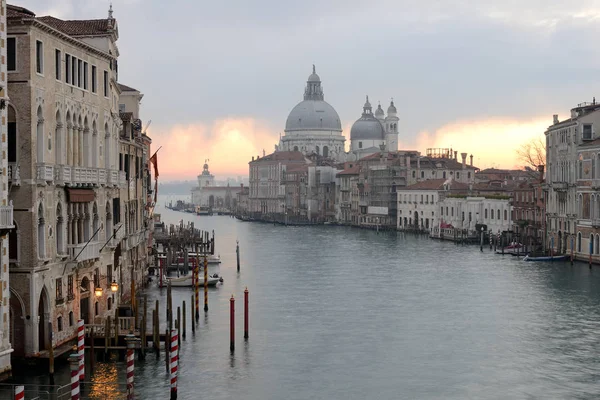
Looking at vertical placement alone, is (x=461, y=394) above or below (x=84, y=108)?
below

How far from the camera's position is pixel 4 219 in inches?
553

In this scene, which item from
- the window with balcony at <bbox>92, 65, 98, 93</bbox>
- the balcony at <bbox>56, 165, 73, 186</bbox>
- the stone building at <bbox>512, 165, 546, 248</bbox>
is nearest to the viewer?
the balcony at <bbox>56, 165, 73, 186</bbox>

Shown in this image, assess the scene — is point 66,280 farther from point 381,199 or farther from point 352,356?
point 381,199

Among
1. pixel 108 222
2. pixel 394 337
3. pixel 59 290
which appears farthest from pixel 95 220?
pixel 394 337

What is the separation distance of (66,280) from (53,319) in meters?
1.00

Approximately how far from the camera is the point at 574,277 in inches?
1321

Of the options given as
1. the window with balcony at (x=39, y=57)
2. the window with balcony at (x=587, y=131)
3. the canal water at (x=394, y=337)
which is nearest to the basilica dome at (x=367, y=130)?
the canal water at (x=394, y=337)

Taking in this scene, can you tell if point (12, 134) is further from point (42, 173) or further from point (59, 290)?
point (59, 290)

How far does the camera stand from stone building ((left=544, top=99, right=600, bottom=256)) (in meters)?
37.9

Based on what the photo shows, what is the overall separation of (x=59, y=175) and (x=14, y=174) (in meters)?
1.33

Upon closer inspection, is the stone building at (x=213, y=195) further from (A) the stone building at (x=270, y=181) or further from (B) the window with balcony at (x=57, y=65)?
(B) the window with balcony at (x=57, y=65)

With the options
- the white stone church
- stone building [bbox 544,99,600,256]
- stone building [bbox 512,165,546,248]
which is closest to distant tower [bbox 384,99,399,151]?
the white stone church

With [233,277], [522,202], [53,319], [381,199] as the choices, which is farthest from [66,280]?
[381,199]

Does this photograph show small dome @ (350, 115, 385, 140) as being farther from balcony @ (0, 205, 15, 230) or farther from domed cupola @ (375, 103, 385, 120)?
balcony @ (0, 205, 15, 230)
